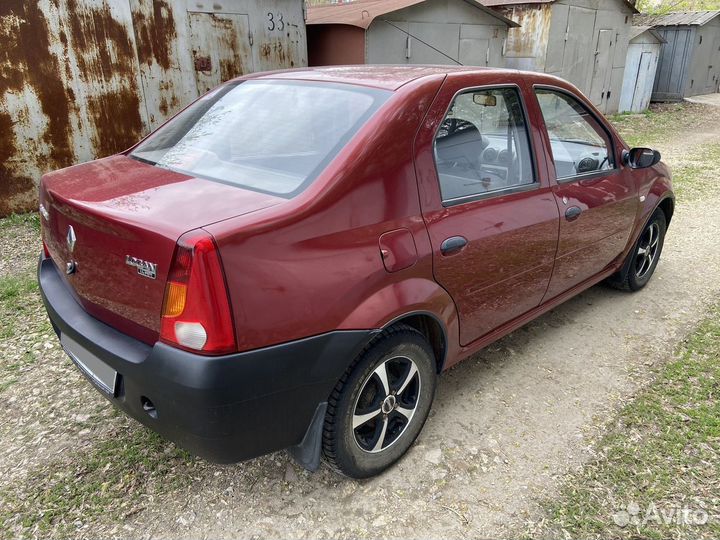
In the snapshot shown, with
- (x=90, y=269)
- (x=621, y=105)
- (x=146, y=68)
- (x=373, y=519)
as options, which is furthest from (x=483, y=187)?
(x=621, y=105)

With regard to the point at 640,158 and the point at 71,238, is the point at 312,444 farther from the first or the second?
the point at 640,158

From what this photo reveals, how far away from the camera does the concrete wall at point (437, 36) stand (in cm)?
863

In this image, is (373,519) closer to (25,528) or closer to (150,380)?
(150,380)

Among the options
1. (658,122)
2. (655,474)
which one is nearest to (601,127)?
(655,474)

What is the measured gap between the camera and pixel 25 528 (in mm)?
2127

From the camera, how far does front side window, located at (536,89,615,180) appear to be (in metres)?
3.03

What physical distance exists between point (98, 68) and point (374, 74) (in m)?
4.85

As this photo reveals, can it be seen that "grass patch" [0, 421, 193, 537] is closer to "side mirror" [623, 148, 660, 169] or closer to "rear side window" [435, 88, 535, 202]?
"rear side window" [435, 88, 535, 202]

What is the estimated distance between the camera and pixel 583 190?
10.3ft

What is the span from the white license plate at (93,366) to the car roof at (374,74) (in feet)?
5.18

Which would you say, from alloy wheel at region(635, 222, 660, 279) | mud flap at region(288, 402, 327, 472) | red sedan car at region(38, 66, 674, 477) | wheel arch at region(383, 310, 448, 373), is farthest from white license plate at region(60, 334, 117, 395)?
alloy wheel at region(635, 222, 660, 279)

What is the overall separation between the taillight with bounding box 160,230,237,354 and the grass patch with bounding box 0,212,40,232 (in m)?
4.76

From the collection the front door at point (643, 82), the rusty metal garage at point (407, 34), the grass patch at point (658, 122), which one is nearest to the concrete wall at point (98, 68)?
the rusty metal garage at point (407, 34)

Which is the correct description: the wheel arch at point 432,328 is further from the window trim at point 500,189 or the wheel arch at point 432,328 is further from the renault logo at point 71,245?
the renault logo at point 71,245
